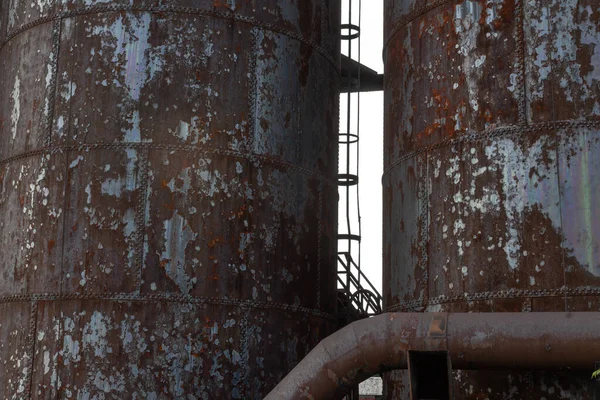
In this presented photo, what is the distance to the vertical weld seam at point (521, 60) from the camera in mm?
9719

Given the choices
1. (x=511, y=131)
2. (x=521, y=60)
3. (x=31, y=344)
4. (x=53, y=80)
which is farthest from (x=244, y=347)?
(x=521, y=60)

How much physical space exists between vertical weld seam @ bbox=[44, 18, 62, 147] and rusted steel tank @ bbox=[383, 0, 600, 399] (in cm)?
428

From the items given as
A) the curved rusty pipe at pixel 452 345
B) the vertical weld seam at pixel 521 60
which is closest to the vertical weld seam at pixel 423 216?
the vertical weld seam at pixel 521 60

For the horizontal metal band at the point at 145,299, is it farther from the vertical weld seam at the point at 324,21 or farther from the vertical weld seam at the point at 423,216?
A: the vertical weld seam at the point at 324,21

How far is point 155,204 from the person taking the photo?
34.1ft

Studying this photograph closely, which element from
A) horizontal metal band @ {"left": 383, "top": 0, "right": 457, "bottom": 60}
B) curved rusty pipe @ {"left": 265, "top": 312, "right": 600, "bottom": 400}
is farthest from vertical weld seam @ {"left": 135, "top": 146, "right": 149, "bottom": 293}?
horizontal metal band @ {"left": 383, "top": 0, "right": 457, "bottom": 60}

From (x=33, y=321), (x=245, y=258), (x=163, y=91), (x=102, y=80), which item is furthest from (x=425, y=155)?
(x=33, y=321)

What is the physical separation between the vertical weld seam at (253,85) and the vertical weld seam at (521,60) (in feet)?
10.6

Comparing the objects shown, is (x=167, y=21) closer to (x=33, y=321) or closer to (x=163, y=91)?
(x=163, y=91)

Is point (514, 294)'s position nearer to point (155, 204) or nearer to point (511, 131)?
point (511, 131)

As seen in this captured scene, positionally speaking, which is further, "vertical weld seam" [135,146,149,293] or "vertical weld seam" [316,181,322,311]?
"vertical weld seam" [316,181,322,311]

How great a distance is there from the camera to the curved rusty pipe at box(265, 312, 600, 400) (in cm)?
826

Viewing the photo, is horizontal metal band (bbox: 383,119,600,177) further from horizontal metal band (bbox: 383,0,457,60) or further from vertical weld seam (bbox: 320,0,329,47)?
vertical weld seam (bbox: 320,0,329,47)

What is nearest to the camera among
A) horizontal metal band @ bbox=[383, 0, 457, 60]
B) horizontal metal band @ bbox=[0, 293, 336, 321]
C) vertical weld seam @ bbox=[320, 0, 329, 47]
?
horizontal metal band @ bbox=[0, 293, 336, 321]
